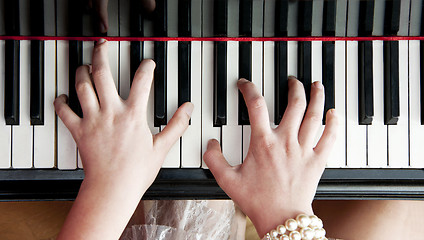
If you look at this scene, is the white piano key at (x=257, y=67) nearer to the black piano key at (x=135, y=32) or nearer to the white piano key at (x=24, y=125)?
the black piano key at (x=135, y=32)

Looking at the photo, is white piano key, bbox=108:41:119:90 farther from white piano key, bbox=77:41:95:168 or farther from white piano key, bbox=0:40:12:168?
white piano key, bbox=0:40:12:168

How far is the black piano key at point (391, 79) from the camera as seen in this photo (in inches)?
33.5

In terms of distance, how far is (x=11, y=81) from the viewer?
0.83 metres

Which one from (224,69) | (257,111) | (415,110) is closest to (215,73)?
(224,69)

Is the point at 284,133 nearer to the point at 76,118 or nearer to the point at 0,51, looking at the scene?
the point at 76,118

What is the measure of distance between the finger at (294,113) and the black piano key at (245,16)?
0.52 ft

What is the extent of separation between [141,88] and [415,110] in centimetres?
60

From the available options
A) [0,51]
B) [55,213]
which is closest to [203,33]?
[0,51]

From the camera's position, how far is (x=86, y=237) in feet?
2.35

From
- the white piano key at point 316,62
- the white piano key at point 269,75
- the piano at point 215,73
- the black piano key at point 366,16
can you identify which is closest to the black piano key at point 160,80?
the piano at point 215,73

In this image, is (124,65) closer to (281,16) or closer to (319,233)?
(281,16)

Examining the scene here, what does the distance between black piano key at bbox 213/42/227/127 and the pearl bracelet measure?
10.0 inches

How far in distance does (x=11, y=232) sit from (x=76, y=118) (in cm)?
53

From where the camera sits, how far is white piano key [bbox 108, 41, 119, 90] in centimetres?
84
